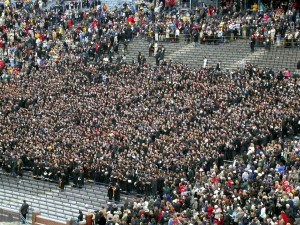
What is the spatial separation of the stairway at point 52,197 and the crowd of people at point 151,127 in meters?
0.66

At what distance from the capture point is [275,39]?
63.1 m

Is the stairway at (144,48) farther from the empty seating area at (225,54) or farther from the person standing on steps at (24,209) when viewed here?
the person standing on steps at (24,209)

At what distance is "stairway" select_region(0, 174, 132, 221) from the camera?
4844 cm

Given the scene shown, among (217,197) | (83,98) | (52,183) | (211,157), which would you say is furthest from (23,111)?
(217,197)

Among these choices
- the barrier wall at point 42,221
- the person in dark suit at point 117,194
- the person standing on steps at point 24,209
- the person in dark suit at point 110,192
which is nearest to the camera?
the barrier wall at point 42,221

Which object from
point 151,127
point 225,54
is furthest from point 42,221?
point 225,54

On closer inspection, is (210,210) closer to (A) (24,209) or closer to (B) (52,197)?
(A) (24,209)

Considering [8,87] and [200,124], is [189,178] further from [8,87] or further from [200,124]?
[8,87]

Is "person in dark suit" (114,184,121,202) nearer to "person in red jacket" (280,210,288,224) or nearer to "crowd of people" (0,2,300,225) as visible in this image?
"crowd of people" (0,2,300,225)

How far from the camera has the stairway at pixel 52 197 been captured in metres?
48.4

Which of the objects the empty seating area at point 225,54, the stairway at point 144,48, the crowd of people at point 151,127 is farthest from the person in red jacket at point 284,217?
the stairway at point 144,48

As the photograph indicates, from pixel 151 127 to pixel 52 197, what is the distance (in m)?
7.50

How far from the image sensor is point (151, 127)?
176 ft

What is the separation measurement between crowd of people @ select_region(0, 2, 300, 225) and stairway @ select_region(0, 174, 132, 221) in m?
Result: 0.66
